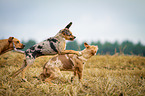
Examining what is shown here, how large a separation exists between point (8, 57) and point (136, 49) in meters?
23.7

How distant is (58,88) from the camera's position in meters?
2.04

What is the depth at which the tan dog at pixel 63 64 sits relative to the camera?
219cm

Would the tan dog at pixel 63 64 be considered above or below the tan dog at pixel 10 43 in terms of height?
below

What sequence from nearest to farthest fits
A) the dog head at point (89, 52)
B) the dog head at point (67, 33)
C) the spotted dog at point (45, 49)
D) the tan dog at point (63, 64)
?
the spotted dog at point (45, 49) < the dog head at point (67, 33) < the tan dog at point (63, 64) < the dog head at point (89, 52)

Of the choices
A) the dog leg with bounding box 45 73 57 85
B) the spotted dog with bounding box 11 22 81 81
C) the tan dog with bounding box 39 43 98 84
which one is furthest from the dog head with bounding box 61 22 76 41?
the dog leg with bounding box 45 73 57 85

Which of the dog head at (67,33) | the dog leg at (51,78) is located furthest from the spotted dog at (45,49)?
the dog leg at (51,78)

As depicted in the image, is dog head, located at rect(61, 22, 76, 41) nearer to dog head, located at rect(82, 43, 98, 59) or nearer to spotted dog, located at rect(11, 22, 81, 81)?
spotted dog, located at rect(11, 22, 81, 81)

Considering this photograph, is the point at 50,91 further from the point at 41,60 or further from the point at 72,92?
the point at 41,60

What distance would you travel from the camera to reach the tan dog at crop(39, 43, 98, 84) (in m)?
2.19

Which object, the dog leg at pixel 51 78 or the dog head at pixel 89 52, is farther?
the dog head at pixel 89 52

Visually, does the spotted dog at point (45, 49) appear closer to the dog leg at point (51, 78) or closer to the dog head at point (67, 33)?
the dog head at point (67, 33)

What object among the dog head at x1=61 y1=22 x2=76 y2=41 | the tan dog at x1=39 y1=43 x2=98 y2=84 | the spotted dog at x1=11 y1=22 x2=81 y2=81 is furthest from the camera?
the tan dog at x1=39 y1=43 x2=98 y2=84

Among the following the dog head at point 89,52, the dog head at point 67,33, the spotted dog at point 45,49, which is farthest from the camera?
the dog head at point 89,52

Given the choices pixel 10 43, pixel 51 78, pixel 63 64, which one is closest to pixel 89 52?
pixel 63 64
